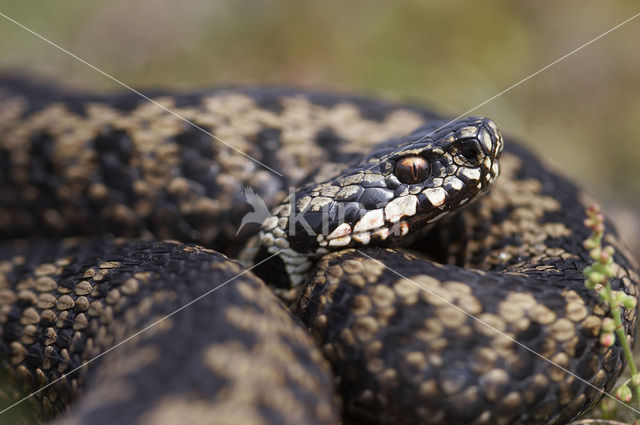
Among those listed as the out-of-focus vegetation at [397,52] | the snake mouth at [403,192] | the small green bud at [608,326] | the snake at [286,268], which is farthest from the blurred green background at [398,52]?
the small green bud at [608,326]

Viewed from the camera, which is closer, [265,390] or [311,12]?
[265,390]

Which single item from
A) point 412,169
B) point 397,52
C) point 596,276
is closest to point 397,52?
point 397,52

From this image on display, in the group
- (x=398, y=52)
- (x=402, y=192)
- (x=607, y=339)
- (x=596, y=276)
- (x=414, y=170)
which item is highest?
(x=398, y=52)

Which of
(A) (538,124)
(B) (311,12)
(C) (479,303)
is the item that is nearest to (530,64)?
(A) (538,124)

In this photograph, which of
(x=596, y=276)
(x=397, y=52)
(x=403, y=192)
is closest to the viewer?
(x=596, y=276)

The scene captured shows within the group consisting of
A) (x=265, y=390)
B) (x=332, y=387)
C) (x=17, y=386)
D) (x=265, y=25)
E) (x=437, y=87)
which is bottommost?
(x=17, y=386)

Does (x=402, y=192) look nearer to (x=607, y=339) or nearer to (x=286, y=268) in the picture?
(x=286, y=268)

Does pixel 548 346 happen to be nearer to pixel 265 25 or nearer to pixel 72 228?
pixel 72 228
